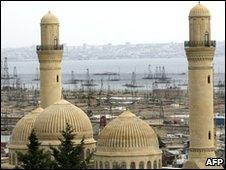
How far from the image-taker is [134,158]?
23906mm

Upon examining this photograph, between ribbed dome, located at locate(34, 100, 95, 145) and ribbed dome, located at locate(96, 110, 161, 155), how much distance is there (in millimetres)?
1969

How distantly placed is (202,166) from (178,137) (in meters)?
30.6

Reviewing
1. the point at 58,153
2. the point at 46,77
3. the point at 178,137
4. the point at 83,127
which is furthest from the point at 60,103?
the point at 178,137

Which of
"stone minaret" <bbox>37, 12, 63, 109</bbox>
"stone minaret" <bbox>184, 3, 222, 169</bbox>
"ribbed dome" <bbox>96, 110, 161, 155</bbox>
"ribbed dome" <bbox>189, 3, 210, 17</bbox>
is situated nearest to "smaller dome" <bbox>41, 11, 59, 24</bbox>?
"stone minaret" <bbox>37, 12, 63, 109</bbox>

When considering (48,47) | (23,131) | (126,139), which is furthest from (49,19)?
(126,139)

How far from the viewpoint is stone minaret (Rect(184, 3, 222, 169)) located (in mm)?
25781

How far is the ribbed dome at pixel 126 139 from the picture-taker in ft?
78.4

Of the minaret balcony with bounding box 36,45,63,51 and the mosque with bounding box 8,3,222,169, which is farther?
the minaret balcony with bounding box 36,45,63,51

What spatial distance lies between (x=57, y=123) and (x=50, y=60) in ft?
15.3


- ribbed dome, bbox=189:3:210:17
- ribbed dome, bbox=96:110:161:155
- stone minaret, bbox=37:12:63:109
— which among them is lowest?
ribbed dome, bbox=96:110:161:155

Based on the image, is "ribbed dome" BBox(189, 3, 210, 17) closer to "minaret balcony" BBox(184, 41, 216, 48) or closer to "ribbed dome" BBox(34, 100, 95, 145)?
"minaret balcony" BBox(184, 41, 216, 48)

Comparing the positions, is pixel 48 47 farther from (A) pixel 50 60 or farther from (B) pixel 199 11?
(B) pixel 199 11

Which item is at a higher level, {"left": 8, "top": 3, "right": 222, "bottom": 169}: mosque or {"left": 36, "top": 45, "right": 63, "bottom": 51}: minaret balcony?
{"left": 36, "top": 45, "right": 63, "bottom": 51}: minaret balcony

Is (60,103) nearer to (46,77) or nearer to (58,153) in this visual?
(46,77)
